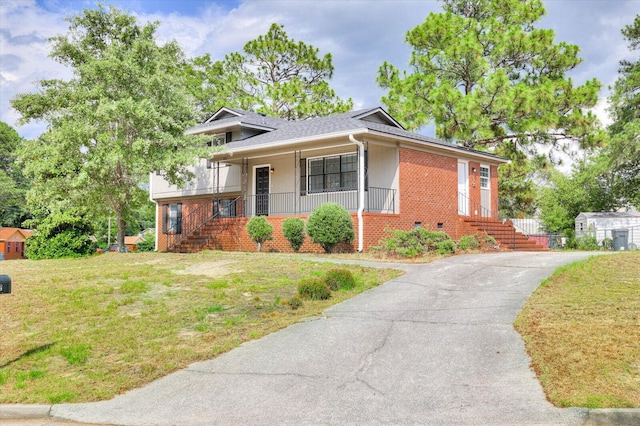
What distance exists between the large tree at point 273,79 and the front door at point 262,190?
1550cm

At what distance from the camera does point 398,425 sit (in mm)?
4859

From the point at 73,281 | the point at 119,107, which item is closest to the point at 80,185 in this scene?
the point at 119,107

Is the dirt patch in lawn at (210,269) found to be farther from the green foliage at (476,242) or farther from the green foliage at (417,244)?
the green foliage at (476,242)

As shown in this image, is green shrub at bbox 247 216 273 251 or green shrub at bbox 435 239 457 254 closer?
green shrub at bbox 435 239 457 254

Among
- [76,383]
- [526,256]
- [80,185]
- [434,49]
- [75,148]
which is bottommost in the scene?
[76,383]

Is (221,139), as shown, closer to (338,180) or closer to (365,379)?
(338,180)

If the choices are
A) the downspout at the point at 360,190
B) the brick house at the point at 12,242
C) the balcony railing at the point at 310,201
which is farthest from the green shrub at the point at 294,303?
the brick house at the point at 12,242

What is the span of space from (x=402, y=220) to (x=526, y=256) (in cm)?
541

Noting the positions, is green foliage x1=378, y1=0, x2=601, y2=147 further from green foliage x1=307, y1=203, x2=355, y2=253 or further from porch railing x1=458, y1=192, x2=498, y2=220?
green foliage x1=307, y1=203, x2=355, y2=253

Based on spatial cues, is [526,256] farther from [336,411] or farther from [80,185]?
[80,185]

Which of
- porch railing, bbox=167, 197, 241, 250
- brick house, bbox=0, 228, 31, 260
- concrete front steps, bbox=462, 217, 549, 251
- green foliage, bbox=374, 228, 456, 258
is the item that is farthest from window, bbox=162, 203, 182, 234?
brick house, bbox=0, 228, 31, 260

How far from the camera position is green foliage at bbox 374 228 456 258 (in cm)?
1630

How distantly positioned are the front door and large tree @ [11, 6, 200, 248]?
3.22 metres

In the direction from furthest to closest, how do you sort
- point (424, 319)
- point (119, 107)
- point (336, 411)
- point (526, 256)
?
point (119, 107) → point (526, 256) → point (424, 319) → point (336, 411)
